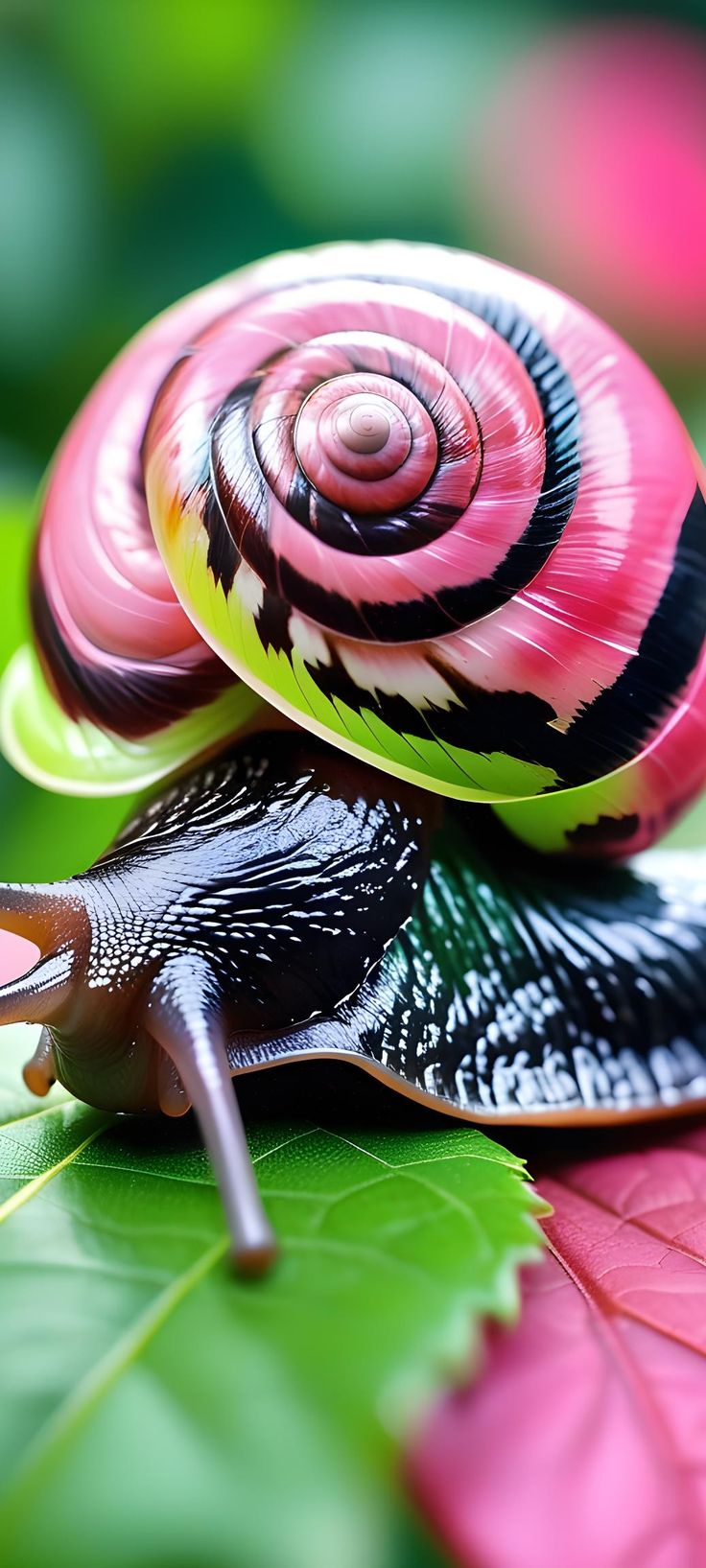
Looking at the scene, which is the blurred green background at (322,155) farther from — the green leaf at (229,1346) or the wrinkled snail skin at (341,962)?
the green leaf at (229,1346)

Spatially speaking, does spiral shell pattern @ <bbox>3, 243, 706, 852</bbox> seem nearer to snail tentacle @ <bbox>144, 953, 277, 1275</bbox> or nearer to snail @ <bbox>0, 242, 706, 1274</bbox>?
snail @ <bbox>0, 242, 706, 1274</bbox>

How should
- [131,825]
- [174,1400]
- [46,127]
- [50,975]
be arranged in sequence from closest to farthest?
[174,1400], [50,975], [131,825], [46,127]

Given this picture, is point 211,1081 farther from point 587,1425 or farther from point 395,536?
point 395,536

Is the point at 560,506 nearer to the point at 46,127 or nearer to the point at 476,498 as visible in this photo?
the point at 476,498

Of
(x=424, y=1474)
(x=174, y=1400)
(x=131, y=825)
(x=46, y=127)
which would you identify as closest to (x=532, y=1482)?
(x=424, y=1474)

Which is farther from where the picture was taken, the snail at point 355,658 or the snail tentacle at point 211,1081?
the snail at point 355,658

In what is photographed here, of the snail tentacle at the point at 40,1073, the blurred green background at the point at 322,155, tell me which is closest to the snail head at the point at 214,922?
the snail tentacle at the point at 40,1073

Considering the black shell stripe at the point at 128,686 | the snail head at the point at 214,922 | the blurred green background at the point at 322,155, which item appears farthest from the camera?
the blurred green background at the point at 322,155

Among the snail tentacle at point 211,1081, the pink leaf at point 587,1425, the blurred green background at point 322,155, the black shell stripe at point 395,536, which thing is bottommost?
the pink leaf at point 587,1425

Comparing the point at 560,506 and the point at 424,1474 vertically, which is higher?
the point at 560,506
